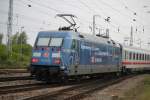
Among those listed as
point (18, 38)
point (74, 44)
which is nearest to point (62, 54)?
point (74, 44)

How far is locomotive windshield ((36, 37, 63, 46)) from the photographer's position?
21.1m

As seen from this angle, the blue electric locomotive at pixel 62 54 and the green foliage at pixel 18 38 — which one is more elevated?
the green foliage at pixel 18 38

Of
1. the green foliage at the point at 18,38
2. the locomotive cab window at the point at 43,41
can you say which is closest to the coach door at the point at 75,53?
the locomotive cab window at the point at 43,41

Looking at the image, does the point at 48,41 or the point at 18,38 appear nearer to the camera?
the point at 48,41

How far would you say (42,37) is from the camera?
71.7 feet

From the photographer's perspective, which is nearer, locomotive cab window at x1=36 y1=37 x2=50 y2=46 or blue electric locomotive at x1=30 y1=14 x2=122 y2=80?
blue electric locomotive at x1=30 y1=14 x2=122 y2=80

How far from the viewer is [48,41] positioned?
845 inches

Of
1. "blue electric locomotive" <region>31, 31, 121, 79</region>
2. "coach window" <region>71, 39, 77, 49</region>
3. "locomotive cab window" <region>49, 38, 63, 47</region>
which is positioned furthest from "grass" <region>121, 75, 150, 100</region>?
"locomotive cab window" <region>49, 38, 63, 47</region>

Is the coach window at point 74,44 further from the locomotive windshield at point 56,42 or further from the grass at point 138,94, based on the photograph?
the grass at point 138,94

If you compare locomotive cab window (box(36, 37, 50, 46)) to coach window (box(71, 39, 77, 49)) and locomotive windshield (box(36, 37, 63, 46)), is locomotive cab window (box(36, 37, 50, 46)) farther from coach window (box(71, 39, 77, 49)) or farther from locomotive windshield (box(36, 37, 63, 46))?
coach window (box(71, 39, 77, 49))

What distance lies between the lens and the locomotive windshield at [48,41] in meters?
21.1

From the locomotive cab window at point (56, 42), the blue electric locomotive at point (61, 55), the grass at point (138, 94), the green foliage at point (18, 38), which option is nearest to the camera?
the grass at point (138, 94)

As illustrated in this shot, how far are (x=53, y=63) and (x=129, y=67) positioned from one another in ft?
59.8

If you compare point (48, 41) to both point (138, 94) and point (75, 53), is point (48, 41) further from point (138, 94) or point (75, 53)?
point (138, 94)
